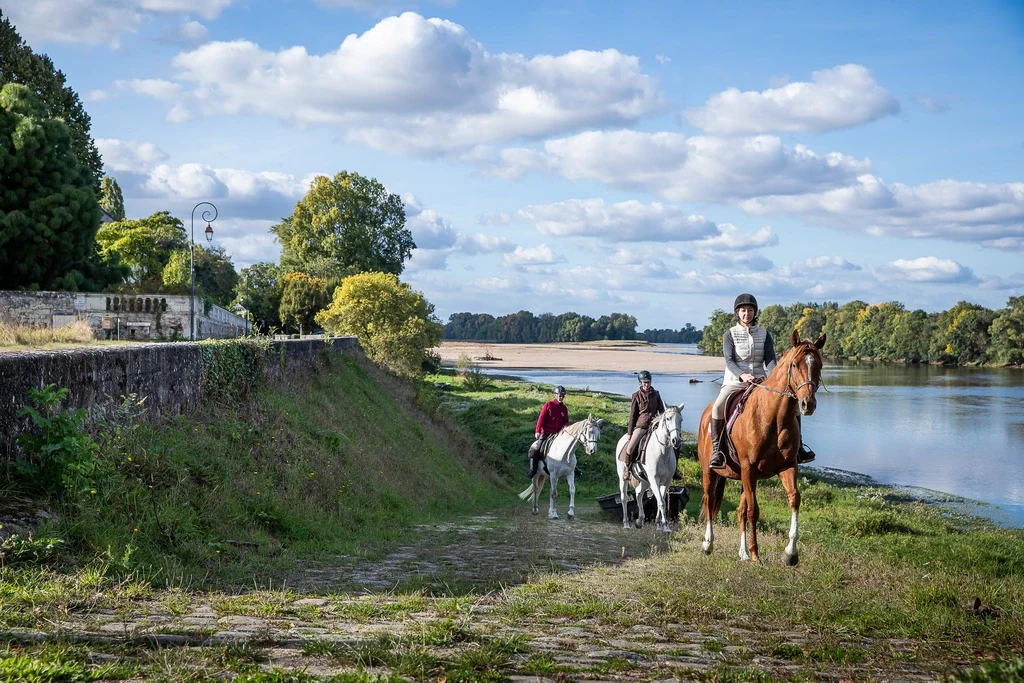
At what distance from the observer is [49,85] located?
43.5m

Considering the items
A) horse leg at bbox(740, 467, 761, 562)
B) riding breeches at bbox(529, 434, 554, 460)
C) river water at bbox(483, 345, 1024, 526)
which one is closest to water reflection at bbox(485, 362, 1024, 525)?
river water at bbox(483, 345, 1024, 526)

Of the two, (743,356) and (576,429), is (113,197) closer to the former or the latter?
(576,429)

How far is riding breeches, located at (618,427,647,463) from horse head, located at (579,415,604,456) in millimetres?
654

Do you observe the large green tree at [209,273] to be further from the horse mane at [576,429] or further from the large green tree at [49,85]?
the horse mane at [576,429]

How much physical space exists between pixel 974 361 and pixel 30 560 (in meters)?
136

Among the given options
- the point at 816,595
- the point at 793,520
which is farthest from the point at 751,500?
the point at 816,595

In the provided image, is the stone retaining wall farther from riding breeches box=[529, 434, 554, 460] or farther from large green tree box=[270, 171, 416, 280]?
large green tree box=[270, 171, 416, 280]

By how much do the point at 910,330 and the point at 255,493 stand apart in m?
138

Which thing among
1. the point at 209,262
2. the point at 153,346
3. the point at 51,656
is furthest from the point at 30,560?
the point at 209,262

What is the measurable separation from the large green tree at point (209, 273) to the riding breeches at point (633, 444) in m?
42.6

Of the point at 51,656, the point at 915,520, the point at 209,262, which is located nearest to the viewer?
the point at 51,656

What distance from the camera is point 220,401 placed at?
15.9 metres

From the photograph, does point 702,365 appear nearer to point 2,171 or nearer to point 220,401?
point 2,171

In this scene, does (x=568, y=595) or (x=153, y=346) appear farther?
(x=153, y=346)
